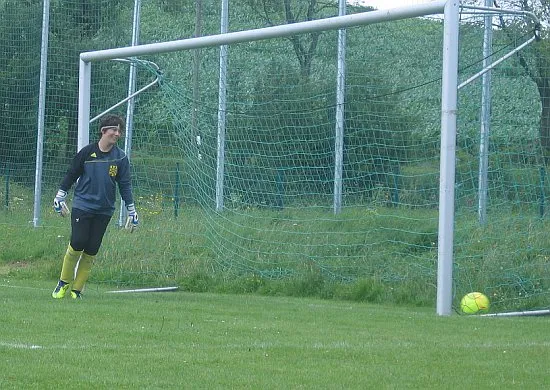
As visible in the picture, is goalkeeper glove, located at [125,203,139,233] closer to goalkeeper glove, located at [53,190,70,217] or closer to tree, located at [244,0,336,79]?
goalkeeper glove, located at [53,190,70,217]

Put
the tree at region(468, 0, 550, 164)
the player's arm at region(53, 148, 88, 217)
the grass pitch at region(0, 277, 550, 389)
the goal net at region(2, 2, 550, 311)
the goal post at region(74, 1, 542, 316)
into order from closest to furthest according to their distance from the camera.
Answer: the grass pitch at region(0, 277, 550, 389), the player's arm at region(53, 148, 88, 217), the tree at region(468, 0, 550, 164), the goal net at region(2, 2, 550, 311), the goal post at region(74, 1, 542, 316)

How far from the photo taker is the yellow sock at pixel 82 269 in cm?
1268

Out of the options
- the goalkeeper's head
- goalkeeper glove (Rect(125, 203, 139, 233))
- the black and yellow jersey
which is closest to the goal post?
the goalkeeper's head

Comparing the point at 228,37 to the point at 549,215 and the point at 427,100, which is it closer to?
the point at 427,100

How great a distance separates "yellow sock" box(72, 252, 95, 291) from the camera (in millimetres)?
12680

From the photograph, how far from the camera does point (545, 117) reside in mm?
13008

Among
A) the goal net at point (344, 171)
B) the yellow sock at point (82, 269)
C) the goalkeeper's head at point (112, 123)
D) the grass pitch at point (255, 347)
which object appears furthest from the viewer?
the goal net at point (344, 171)

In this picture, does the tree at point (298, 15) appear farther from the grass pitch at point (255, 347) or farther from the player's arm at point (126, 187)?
the grass pitch at point (255, 347)

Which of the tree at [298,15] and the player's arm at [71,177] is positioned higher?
the tree at [298,15]

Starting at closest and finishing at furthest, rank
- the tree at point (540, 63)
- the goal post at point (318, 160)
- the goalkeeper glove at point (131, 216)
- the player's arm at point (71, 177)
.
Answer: the player's arm at point (71, 177)
the goalkeeper glove at point (131, 216)
the tree at point (540, 63)
the goal post at point (318, 160)

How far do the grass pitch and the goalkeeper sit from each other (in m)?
0.52

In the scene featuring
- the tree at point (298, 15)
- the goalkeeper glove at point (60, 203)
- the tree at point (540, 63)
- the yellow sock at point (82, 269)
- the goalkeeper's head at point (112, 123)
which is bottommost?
the yellow sock at point (82, 269)

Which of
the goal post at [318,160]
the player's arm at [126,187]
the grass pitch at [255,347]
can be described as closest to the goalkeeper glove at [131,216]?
the player's arm at [126,187]

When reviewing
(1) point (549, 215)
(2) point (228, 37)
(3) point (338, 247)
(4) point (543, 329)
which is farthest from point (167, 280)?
(4) point (543, 329)
